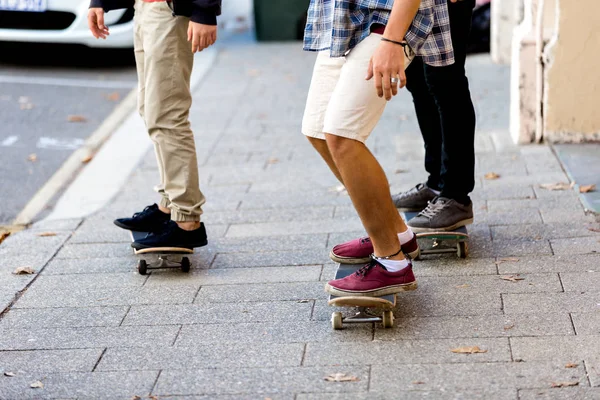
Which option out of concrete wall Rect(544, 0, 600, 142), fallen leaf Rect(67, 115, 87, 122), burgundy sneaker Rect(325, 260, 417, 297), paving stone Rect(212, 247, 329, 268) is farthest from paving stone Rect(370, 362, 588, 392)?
fallen leaf Rect(67, 115, 87, 122)

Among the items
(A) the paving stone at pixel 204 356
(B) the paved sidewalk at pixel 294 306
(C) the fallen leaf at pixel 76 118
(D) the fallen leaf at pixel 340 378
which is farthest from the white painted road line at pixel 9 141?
(D) the fallen leaf at pixel 340 378

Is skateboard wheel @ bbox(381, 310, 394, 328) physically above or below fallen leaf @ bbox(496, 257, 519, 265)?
above

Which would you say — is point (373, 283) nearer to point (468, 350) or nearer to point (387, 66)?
point (468, 350)

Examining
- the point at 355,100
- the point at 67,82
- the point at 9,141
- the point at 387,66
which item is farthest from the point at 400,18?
the point at 67,82

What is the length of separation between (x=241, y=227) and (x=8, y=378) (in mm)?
1911

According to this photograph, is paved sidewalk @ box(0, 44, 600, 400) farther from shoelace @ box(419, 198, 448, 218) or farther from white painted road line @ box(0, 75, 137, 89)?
white painted road line @ box(0, 75, 137, 89)

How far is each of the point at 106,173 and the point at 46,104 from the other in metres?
2.49

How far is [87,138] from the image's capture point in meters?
7.54

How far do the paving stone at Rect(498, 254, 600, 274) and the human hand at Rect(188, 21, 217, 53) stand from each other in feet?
5.30

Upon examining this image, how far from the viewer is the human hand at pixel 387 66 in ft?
11.0

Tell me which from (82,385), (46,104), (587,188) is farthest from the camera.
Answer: (46,104)

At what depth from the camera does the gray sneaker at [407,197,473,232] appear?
4.29m

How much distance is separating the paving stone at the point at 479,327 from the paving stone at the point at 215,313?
404mm

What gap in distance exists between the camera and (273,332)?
362 cm
